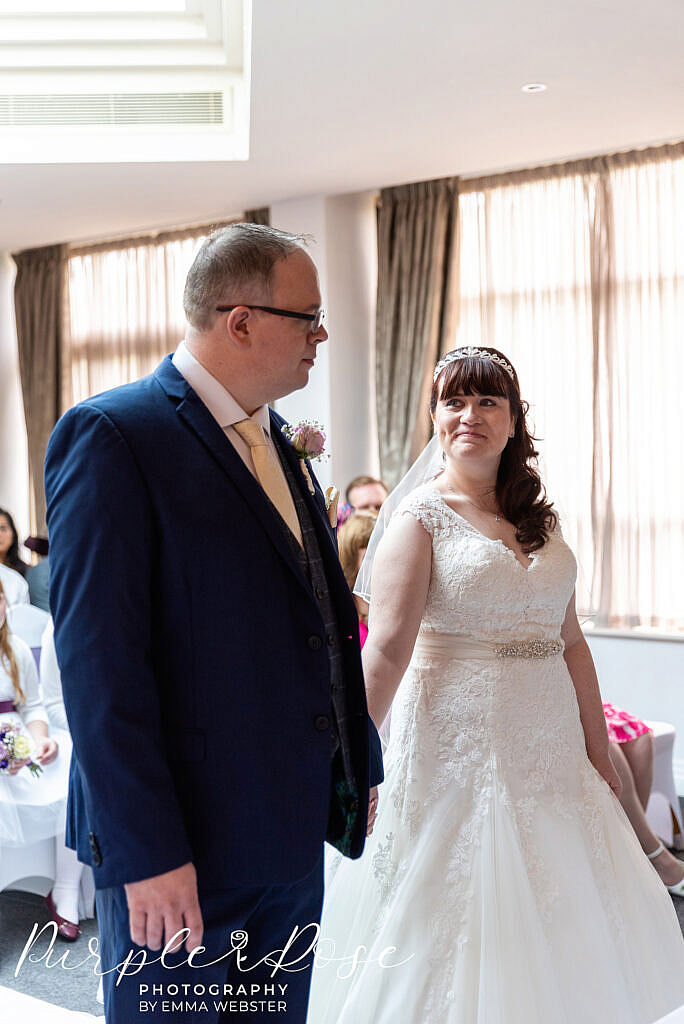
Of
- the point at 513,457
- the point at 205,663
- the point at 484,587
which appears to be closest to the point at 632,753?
the point at 513,457

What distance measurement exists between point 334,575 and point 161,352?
18.4 feet

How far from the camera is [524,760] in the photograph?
2.29m

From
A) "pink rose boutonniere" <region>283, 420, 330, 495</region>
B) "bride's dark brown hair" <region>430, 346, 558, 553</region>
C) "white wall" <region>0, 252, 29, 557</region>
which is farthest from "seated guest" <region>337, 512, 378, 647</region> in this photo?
"white wall" <region>0, 252, 29, 557</region>

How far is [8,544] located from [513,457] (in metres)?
4.22

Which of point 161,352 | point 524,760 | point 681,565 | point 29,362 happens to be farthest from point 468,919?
point 29,362

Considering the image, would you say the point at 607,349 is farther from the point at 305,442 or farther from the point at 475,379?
the point at 305,442

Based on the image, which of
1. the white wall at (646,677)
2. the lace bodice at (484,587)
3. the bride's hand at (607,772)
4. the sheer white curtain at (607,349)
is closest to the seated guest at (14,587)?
the sheer white curtain at (607,349)

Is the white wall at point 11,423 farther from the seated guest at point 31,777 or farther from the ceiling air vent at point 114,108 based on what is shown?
the seated guest at point 31,777

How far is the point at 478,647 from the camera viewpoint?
235cm

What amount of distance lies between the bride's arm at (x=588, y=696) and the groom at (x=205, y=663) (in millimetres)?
944

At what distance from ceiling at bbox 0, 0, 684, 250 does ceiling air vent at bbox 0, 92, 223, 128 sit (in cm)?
24

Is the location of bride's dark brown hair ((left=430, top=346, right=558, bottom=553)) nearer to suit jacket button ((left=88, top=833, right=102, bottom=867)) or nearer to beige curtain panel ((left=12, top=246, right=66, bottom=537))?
suit jacket button ((left=88, top=833, right=102, bottom=867))

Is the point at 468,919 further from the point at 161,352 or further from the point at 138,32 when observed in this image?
the point at 161,352

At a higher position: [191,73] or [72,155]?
[191,73]
